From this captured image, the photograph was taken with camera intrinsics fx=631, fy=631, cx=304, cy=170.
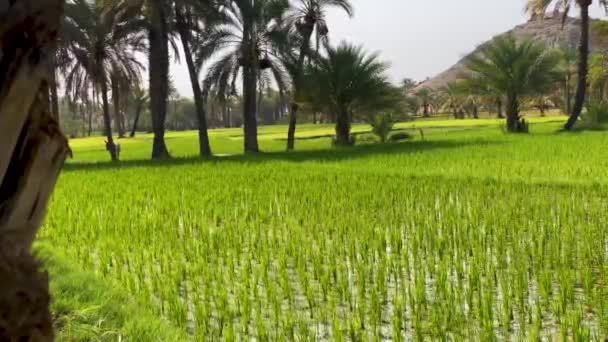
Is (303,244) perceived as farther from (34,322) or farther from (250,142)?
(250,142)

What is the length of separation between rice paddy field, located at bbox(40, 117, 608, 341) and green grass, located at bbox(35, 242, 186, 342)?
0.51 feet

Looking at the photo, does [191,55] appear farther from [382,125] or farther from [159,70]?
[382,125]

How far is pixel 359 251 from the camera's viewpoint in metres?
5.44

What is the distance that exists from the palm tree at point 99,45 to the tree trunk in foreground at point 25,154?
1895 cm

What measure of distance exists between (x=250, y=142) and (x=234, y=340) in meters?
18.8

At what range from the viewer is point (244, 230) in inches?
A: 264

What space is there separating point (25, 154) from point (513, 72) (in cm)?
2664

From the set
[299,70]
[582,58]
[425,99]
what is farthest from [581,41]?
[425,99]

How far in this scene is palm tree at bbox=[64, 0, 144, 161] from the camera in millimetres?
19938

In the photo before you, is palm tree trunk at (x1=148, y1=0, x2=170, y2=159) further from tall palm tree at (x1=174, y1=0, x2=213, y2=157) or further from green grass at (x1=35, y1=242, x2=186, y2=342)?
green grass at (x1=35, y1=242, x2=186, y2=342)

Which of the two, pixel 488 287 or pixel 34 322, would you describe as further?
pixel 488 287

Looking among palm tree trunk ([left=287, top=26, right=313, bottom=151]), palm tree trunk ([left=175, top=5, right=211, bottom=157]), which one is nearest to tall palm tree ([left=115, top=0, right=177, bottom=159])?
palm tree trunk ([left=175, top=5, right=211, bottom=157])

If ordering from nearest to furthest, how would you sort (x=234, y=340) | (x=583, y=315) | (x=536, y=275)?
(x=234, y=340)
(x=583, y=315)
(x=536, y=275)

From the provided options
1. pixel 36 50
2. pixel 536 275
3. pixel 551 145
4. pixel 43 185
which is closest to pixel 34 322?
pixel 43 185
